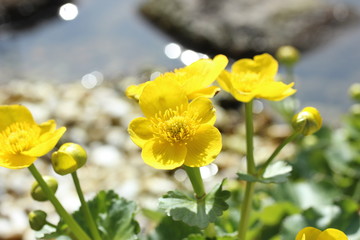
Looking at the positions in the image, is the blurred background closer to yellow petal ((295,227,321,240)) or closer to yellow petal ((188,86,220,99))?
yellow petal ((188,86,220,99))

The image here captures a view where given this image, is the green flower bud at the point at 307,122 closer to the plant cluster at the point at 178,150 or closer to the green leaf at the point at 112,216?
the plant cluster at the point at 178,150

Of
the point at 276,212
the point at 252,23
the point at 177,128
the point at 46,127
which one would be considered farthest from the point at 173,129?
the point at 252,23

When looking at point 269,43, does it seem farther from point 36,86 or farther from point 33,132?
point 33,132

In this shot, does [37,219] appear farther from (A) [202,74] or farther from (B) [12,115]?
(A) [202,74]

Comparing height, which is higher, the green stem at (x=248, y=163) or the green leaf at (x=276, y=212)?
the green stem at (x=248, y=163)

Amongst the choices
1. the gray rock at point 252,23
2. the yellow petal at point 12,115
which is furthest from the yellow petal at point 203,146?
the gray rock at point 252,23

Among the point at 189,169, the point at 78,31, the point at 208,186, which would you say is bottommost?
the point at 78,31

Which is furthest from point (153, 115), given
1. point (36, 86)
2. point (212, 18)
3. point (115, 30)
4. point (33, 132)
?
point (115, 30)
